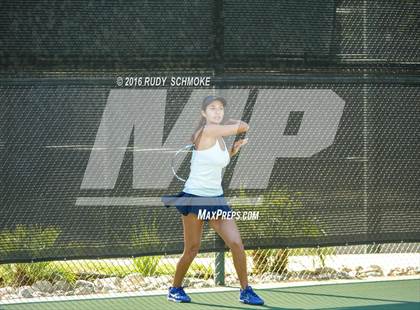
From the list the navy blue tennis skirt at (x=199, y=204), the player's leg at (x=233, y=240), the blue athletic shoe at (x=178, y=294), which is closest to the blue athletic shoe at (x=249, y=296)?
the player's leg at (x=233, y=240)

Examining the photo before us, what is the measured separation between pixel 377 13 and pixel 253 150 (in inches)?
59.9

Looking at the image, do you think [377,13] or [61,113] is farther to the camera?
[377,13]

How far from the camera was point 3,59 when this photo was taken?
6.08m

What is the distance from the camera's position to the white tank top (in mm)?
6008

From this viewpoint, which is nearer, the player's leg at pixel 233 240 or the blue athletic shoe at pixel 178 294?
the player's leg at pixel 233 240

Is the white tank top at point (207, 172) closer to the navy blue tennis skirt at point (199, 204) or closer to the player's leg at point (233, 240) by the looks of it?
the navy blue tennis skirt at point (199, 204)

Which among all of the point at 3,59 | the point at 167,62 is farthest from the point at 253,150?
the point at 3,59

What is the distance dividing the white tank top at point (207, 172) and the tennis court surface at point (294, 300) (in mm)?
879

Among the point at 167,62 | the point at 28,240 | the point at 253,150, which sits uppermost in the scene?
the point at 167,62

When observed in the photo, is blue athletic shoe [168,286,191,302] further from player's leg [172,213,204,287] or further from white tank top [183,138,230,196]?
white tank top [183,138,230,196]

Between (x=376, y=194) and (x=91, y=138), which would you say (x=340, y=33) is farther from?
(x=91, y=138)

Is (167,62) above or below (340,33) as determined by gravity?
below

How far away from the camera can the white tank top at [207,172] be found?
19.7 feet

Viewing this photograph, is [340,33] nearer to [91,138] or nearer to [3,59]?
[91,138]
